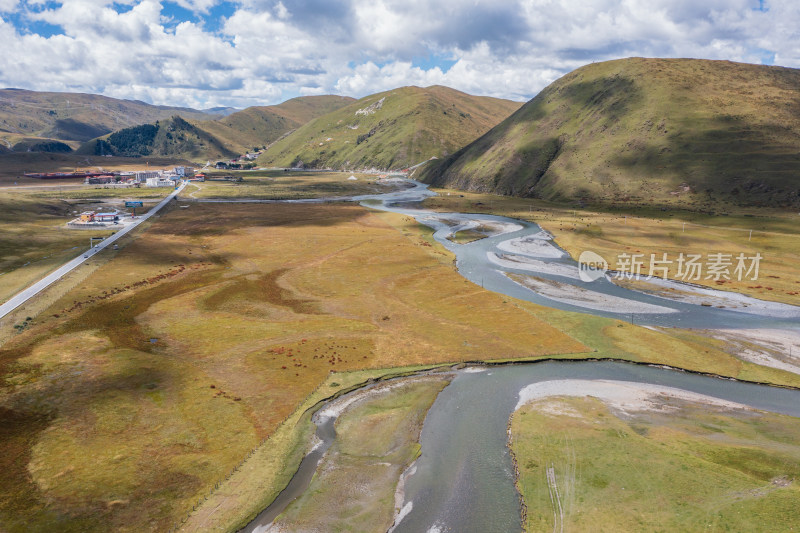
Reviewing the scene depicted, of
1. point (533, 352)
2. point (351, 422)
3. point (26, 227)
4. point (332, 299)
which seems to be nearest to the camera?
point (351, 422)

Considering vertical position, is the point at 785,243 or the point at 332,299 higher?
the point at 785,243

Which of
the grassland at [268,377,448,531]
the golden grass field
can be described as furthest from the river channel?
the golden grass field

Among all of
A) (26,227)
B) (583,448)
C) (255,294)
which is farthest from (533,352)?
(26,227)

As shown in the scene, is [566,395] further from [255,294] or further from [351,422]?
[255,294]

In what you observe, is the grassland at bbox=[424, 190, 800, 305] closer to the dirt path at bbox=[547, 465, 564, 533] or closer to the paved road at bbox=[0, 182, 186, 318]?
the dirt path at bbox=[547, 465, 564, 533]

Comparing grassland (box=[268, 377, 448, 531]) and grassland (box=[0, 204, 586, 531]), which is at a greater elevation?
grassland (box=[0, 204, 586, 531])

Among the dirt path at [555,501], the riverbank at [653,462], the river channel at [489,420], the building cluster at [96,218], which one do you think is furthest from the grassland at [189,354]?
the building cluster at [96,218]

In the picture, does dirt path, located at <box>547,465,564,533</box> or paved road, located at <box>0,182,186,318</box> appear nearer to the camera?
dirt path, located at <box>547,465,564,533</box>

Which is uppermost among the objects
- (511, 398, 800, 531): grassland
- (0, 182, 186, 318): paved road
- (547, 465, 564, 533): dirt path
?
(0, 182, 186, 318): paved road
